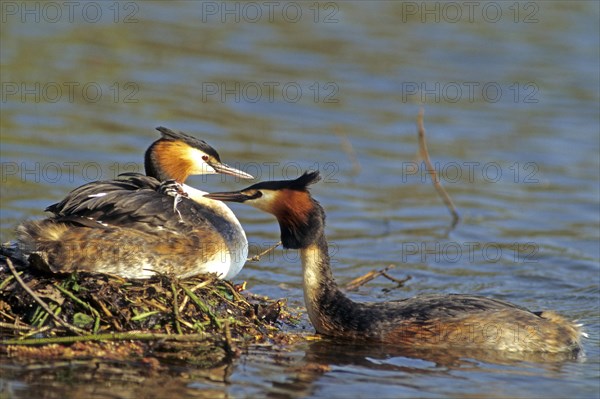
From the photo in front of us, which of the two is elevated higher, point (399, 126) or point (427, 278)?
point (399, 126)

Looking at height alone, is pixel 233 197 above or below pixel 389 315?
above

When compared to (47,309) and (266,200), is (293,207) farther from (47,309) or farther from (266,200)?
(47,309)

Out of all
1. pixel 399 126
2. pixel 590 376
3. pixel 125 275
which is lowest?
pixel 590 376

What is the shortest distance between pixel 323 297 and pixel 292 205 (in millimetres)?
730

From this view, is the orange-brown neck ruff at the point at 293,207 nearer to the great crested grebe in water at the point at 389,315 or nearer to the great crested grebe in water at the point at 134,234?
the great crested grebe in water at the point at 389,315

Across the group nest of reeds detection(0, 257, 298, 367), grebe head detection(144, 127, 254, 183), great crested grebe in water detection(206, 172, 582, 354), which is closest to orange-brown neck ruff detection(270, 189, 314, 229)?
great crested grebe in water detection(206, 172, 582, 354)

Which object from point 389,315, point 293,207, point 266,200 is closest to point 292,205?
point 293,207

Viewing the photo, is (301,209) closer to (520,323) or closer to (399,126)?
(520,323)

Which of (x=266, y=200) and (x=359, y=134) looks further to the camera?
(x=359, y=134)

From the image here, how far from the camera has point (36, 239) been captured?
7746mm

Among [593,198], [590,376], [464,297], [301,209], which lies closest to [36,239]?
[301,209]

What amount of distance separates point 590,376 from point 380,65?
38.3ft

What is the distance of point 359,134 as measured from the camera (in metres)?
15.6

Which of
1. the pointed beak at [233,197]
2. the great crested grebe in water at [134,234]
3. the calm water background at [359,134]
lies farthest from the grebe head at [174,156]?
the calm water background at [359,134]
